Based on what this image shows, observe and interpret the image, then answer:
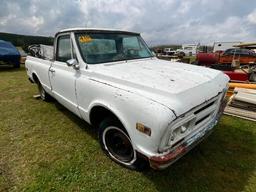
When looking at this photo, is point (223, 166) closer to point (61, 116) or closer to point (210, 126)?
point (210, 126)

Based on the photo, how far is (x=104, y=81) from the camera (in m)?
2.62

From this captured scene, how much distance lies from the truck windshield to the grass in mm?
1488

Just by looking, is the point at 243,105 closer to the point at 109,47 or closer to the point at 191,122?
the point at 191,122

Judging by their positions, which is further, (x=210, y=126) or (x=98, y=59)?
(x=98, y=59)

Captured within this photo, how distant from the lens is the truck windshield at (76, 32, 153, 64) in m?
3.17

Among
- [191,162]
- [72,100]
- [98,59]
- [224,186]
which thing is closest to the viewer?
[224,186]

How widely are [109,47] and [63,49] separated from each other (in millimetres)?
954

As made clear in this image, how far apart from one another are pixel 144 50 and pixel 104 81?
68.0 inches

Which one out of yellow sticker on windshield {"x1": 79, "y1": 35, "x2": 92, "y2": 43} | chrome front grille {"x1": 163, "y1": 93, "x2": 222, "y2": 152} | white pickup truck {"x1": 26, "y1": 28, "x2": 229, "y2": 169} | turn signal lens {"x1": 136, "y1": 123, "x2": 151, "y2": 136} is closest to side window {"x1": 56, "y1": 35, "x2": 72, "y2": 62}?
white pickup truck {"x1": 26, "y1": 28, "x2": 229, "y2": 169}

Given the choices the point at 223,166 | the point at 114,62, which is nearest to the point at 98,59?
the point at 114,62

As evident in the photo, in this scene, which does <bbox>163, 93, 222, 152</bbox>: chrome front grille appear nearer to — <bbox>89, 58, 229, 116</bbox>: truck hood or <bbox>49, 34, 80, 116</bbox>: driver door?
<bbox>89, 58, 229, 116</bbox>: truck hood

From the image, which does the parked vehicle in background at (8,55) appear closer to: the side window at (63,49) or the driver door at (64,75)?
the driver door at (64,75)

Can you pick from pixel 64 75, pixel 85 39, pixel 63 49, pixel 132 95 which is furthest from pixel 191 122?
pixel 63 49

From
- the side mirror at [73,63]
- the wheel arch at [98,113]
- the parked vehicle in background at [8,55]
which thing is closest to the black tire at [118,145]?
the wheel arch at [98,113]
